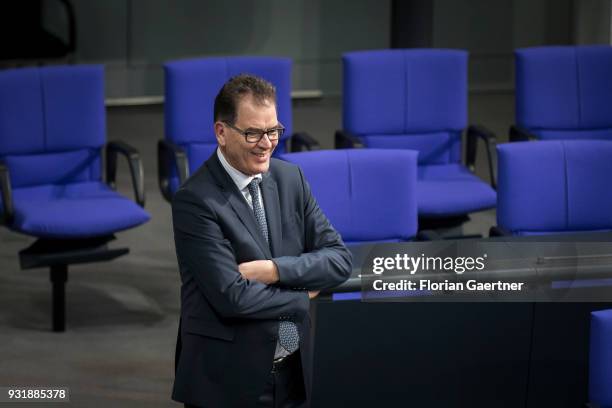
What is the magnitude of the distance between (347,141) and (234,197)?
311 cm

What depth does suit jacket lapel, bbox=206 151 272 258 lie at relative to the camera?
9.62 feet

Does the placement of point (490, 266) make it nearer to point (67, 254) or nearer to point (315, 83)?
point (67, 254)

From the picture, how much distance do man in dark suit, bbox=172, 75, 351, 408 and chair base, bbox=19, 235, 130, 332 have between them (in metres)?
2.40

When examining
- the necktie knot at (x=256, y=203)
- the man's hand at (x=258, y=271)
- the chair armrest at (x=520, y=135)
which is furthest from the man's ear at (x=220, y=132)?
the chair armrest at (x=520, y=135)

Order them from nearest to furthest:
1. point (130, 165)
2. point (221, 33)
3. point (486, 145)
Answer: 1. point (130, 165)
2. point (486, 145)
3. point (221, 33)

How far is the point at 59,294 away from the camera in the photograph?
545 centimetres

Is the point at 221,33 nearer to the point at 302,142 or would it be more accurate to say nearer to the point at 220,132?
the point at 302,142

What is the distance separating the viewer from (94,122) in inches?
231

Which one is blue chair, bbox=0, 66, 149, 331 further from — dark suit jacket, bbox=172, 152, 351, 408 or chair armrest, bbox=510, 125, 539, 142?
dark suit jacket, bbox=172, 152, 351, 408

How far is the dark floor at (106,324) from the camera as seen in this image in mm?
4918

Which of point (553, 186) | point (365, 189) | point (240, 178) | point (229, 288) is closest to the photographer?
point (229, 288)

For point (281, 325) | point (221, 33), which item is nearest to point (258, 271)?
A: point (281, 325)

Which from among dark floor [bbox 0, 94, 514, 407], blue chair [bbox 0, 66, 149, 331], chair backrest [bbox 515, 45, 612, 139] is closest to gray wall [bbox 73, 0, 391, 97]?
dark floor [bbox 0, 94, 514, 407]

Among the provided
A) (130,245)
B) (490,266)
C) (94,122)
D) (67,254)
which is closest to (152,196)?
(130,245)
